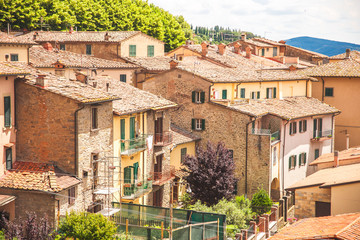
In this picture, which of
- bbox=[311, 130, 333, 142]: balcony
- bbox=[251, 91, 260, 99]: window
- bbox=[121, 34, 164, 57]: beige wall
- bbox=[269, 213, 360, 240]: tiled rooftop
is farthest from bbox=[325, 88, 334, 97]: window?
bbox=[269, 213, 360, 240]: tiled rooftop

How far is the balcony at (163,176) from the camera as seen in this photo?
3559 centimetres

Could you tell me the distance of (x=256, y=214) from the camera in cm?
3612

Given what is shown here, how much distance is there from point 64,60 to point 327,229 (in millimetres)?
32346

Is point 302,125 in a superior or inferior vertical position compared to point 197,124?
inferior

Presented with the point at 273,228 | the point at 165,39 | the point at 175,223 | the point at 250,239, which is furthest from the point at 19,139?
the point at 165,39

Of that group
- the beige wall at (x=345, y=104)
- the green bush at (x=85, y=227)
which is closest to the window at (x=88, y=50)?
the beige wall at (x=345, y=104)

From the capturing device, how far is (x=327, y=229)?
20391mm

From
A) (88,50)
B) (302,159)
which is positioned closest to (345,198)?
(302,159)

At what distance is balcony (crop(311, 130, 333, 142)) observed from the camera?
48.2m

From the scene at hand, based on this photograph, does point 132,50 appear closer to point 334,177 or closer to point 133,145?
point 133,145

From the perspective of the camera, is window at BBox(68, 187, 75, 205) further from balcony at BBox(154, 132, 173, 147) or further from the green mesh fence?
balcony at BBox(154, 132, 173, 147)

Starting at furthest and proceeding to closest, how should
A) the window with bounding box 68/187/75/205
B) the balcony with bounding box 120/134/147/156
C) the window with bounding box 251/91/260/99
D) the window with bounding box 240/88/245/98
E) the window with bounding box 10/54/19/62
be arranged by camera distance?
the window with bounding box 251/91/260/99, the window with bounding box 240/88/245/98, the window with bounding box 10/54/19/62, the balcony with bounding box 120/134/147/156, the window with bounding box 68/187/75/205

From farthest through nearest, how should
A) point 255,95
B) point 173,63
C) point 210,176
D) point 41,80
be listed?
point 255,95 < point 173,63 < point 210,176 < point 41,80

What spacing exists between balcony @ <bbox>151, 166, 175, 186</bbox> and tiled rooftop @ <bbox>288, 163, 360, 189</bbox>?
8625 mm
